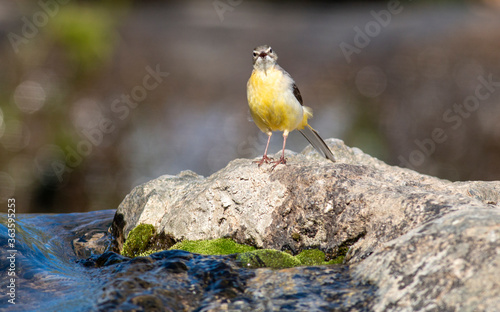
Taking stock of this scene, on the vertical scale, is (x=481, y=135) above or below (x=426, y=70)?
below

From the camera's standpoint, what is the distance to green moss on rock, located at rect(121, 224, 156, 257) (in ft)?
16.3

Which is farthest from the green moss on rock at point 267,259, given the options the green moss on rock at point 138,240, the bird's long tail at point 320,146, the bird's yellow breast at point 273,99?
the bird's long tail at point 320,146

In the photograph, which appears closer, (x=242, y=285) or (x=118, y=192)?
(x=242, y=285)

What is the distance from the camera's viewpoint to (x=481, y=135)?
35.2ft

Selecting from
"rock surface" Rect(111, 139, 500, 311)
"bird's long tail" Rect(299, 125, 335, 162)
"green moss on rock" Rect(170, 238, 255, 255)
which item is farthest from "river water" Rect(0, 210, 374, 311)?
"bird's long tail" Rect(299, 125, 335, 162)

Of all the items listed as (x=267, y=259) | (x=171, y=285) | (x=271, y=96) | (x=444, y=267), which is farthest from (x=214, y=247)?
(x=271, y=96)

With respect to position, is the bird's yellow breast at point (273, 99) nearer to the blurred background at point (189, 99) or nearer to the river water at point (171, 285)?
the river water at point (171, 285)

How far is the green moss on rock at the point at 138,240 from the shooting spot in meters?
4.98

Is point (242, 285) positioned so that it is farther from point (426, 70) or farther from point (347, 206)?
point (426, 70)

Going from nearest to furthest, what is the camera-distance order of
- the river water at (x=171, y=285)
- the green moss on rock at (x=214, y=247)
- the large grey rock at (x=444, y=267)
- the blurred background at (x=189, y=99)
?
1. the large grey rock at (x=444, y=267)
2. the river water at (x=171, y=285)
3. the green moss on rock at (x=214, y=247)
4. the blurred background at (x=189, y=99)

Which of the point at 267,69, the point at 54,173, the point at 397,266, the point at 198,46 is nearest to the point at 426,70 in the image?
the point at 198,46

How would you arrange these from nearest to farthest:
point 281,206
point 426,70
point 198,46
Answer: point 281,206, point 426,70, point 198,46

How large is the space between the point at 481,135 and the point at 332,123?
2.98m

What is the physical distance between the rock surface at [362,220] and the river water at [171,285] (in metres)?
0.25
